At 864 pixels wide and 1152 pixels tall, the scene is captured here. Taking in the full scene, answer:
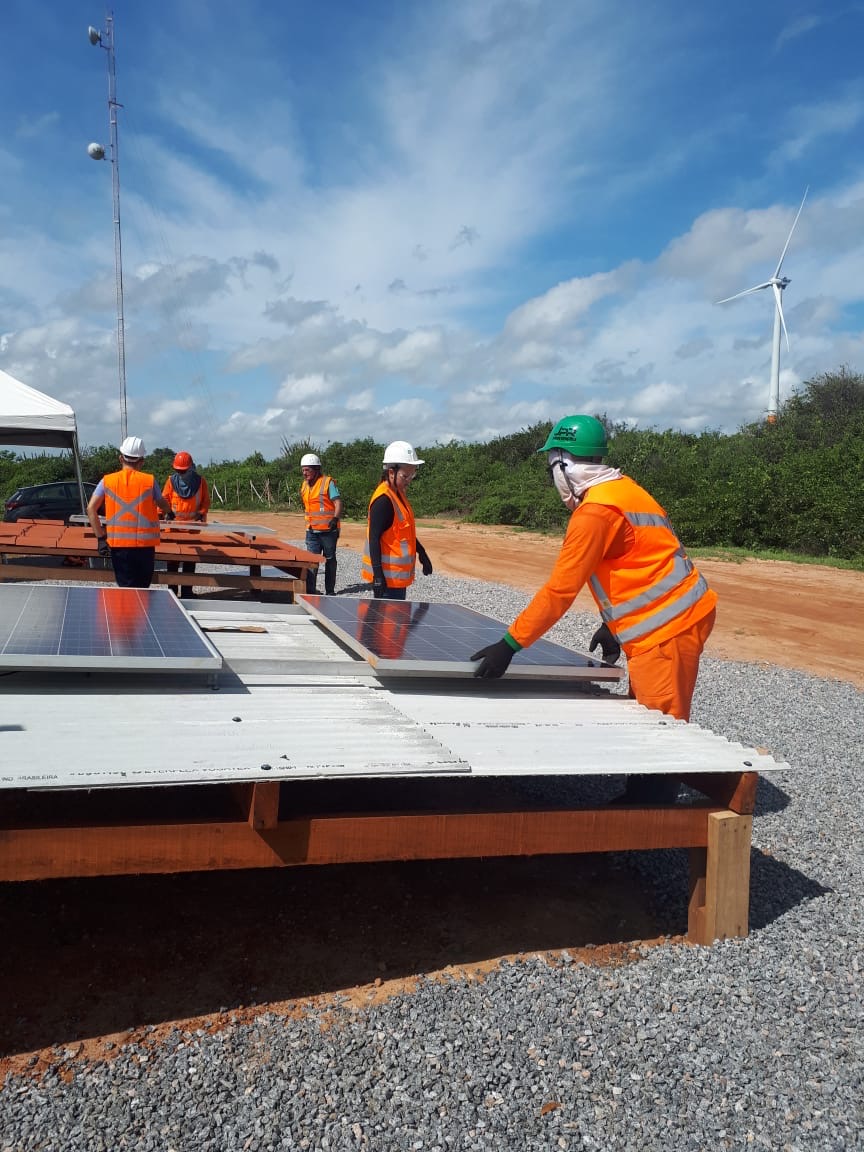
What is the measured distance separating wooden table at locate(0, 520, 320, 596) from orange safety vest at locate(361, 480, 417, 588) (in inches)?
145

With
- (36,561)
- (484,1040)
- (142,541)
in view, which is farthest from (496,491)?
(484,1040)

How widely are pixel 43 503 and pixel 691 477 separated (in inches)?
715

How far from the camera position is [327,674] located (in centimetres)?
432

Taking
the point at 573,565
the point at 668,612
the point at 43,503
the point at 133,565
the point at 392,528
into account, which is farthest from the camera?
the point at 43,503

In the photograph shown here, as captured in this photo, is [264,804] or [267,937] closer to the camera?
[264,804]

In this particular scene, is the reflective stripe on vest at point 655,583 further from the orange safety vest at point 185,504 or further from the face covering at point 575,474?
the orange safety vest at point 185,504

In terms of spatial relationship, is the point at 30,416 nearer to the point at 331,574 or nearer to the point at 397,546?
the point at 331,574

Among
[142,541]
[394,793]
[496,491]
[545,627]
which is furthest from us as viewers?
[496,491]

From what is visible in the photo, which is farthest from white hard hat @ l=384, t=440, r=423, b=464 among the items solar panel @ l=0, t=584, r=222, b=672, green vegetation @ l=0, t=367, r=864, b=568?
green vegetation @ l=0, t=367, r=864, b=568

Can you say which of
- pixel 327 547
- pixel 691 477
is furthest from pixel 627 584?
pixel 691 477

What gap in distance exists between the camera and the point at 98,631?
4148 millimetres

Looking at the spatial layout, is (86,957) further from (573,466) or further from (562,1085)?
(573,466)

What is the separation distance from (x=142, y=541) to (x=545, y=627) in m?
5.47

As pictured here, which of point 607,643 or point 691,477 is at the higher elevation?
point 691,477
